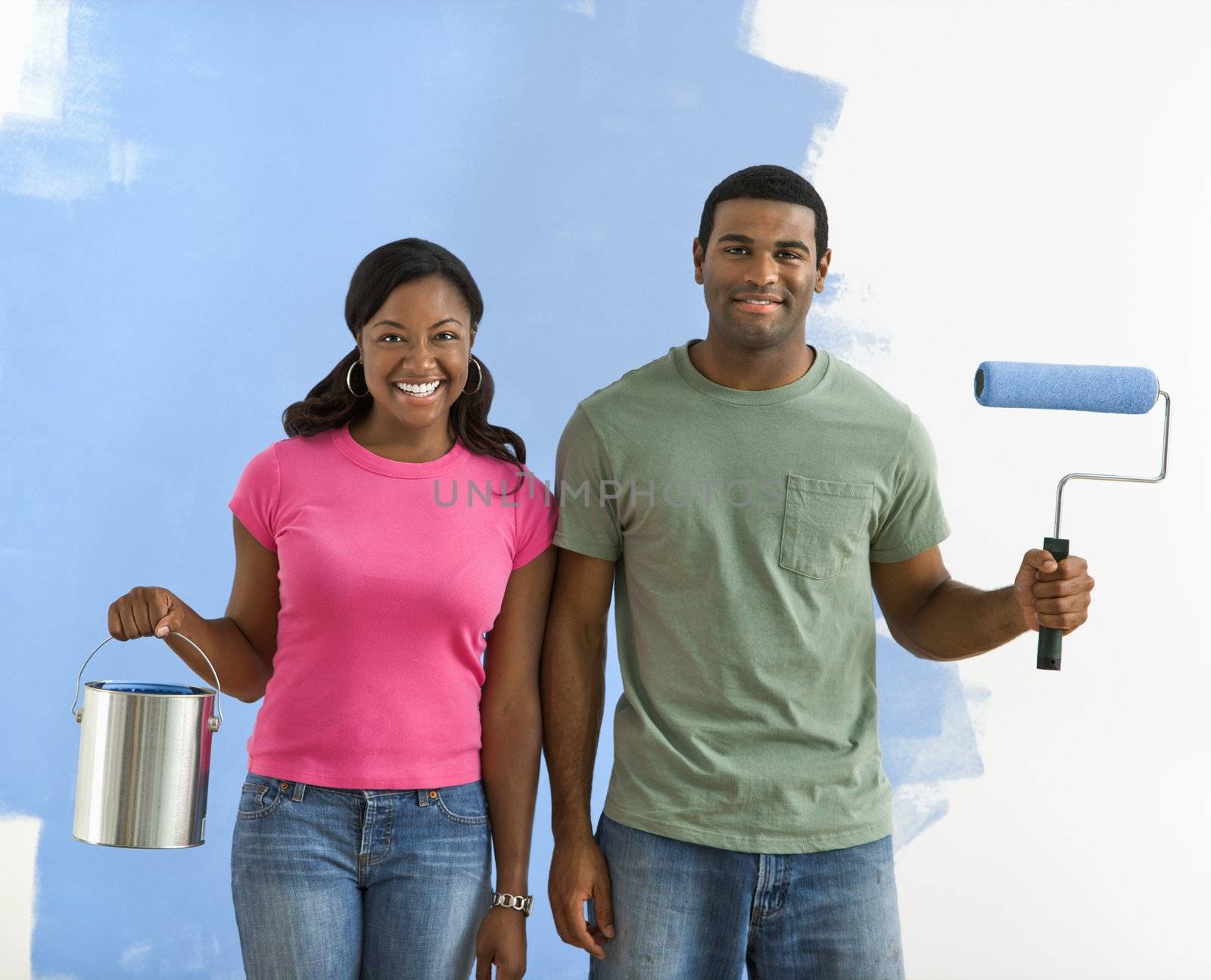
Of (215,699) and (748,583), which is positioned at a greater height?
(748,583)

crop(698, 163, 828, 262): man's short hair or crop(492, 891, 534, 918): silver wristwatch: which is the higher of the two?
crop(698, 163, 828, 262): man's short hair

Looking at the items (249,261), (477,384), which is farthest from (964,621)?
(249,261)

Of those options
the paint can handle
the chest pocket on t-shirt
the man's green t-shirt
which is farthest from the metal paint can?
the chest pocket on t-shirt

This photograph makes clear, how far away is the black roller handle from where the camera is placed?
1.48 meters

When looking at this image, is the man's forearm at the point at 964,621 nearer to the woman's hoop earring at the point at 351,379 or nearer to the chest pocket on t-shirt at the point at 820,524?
the chest pocket on t-shirt at the point at 820,524

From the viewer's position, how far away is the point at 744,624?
1.55m

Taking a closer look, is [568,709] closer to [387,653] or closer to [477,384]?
[387,653]

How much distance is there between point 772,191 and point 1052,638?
25.7 inches

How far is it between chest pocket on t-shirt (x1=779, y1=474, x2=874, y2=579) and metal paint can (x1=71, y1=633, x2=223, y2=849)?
74 cm

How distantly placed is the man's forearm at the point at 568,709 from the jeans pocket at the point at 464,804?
113 mm

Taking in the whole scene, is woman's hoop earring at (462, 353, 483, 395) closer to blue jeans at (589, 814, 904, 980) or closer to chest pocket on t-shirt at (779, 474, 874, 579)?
chest pocket on t-shirt at (779, 474, 874, 579)

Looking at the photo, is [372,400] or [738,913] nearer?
[738,913]

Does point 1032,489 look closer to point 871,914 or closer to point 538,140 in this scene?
point 538,140

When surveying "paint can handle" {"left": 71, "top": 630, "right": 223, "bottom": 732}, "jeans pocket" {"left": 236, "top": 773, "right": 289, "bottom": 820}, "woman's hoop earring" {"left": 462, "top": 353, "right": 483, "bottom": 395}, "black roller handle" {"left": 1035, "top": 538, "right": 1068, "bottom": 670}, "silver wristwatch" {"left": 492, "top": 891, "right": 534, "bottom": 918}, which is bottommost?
"silver wristwatch" {"left": 492, "top": 891, "right": 534, "bottom": 918}
